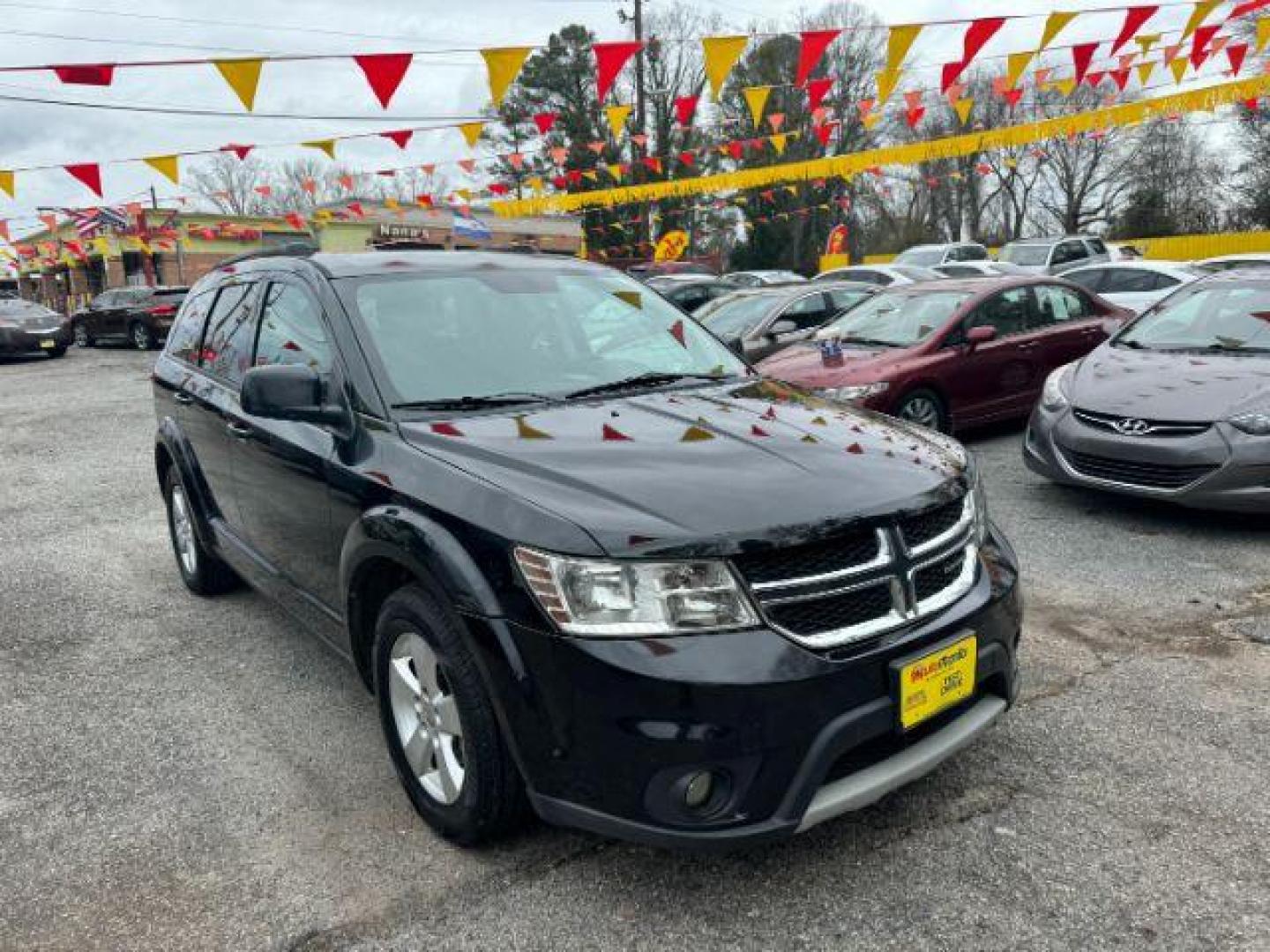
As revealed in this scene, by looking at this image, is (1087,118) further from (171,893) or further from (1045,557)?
(171,893)

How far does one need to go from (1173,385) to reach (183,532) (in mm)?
5858

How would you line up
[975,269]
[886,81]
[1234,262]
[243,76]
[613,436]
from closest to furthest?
[613,436] < [243,76] < [886,81] < [1234,262] < [975,269]

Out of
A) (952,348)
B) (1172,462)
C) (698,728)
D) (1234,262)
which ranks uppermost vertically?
(1234,262)

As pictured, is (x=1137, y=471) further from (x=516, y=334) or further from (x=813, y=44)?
(x=813, y=44)

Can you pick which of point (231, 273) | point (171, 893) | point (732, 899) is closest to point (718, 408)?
point (732, 899)

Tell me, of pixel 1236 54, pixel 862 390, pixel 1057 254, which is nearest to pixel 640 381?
pixel 862 390

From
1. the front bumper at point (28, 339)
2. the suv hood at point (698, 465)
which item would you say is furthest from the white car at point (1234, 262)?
the front bumper at point (28, 339)

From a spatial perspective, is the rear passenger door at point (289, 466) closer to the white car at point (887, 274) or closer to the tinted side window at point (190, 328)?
the tinted side window at point (190, 328)

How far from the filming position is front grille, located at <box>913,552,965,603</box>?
256 cm

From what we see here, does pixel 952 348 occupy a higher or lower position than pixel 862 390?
higher

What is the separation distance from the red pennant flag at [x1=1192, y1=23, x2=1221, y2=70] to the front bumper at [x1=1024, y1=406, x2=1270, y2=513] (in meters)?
7.34

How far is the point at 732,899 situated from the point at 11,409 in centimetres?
1471

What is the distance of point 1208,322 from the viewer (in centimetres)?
650

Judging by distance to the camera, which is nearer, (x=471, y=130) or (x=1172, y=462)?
(x=1172, y=462)
